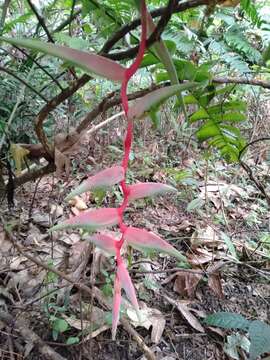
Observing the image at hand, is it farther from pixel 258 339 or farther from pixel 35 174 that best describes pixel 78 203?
pixel 258 339

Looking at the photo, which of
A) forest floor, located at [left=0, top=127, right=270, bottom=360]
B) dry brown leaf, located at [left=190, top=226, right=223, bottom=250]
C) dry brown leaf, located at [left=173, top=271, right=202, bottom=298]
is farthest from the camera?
dry brown leaf, located at [left=190, top=226, right=223, bottom=250]

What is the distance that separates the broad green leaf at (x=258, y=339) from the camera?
75 centimetres

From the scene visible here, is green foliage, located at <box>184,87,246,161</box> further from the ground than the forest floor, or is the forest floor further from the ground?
green foliage, located at <box>184,87,246,161</box>

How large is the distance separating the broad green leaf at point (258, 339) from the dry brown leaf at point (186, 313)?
8.6 inches

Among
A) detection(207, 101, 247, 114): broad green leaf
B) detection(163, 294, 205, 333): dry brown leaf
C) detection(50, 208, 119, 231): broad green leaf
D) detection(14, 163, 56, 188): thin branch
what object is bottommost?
detection(163, 294, 205, 333): dry brown leaf

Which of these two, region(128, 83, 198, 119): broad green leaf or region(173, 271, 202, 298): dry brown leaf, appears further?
region(173, 271, 202, 298): dry brown leaf

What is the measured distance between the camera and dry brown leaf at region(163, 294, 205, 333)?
995 millimetres

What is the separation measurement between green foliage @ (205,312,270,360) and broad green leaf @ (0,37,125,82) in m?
0.65

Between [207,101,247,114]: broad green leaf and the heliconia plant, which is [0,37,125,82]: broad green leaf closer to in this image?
the heliconia plant

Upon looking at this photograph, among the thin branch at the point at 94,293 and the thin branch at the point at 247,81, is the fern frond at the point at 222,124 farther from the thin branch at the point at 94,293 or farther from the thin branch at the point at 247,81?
the thin branch at the point at 94,293

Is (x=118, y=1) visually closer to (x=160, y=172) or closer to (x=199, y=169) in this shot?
(x=160, y=172)

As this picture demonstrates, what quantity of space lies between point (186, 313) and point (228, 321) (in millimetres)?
148

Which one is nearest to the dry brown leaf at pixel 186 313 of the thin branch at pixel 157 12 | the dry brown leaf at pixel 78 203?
the dry brown leaf at pixel 78 203

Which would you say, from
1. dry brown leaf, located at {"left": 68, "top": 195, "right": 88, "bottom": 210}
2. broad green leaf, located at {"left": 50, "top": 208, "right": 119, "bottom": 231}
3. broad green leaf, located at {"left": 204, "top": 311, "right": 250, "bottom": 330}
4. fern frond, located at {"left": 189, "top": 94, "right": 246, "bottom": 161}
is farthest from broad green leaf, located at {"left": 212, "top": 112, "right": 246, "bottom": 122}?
dry brown leaf, located at {"left": 68, "top": 195, "right": 88, "bottom": 210}
